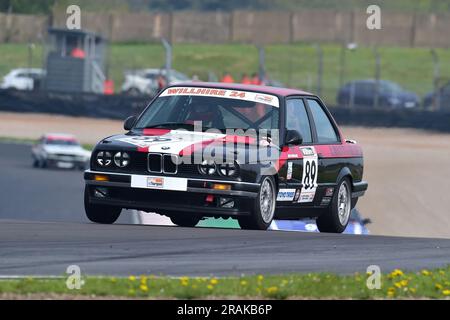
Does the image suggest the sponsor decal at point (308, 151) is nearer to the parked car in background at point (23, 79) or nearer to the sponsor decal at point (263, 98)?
the sponsor decal at point (263, 98)

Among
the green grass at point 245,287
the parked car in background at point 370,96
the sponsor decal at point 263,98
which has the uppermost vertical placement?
the sponsor decal at point 263,98

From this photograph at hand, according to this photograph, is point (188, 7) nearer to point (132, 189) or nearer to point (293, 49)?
point (293, 49)

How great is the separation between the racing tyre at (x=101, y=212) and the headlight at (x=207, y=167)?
101cm

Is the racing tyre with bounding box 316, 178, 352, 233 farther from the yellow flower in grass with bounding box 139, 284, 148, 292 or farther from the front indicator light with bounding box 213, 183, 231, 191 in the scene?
the yellow flower in grass with bounding box 139, 284, 148, 292

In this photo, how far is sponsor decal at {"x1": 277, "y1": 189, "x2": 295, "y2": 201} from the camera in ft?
37.8

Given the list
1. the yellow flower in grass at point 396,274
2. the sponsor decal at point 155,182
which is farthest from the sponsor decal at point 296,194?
the yellow flower in grass at point 396,274

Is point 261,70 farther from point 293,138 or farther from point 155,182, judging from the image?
point 155,182

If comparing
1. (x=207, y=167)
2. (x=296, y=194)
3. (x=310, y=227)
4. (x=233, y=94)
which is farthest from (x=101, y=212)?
(x=310, y=227)

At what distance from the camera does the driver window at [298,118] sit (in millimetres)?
11984

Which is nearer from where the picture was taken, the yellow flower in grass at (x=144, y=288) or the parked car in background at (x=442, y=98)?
the yellow flower in grass at (x=144, y=288)

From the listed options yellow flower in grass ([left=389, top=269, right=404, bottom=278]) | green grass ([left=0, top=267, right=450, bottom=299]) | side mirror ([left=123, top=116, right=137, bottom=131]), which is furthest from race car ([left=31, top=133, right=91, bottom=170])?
green grass ([left=0, top=267, right=450, bottom=299])

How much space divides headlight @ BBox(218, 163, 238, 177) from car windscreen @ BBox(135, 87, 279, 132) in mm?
775
